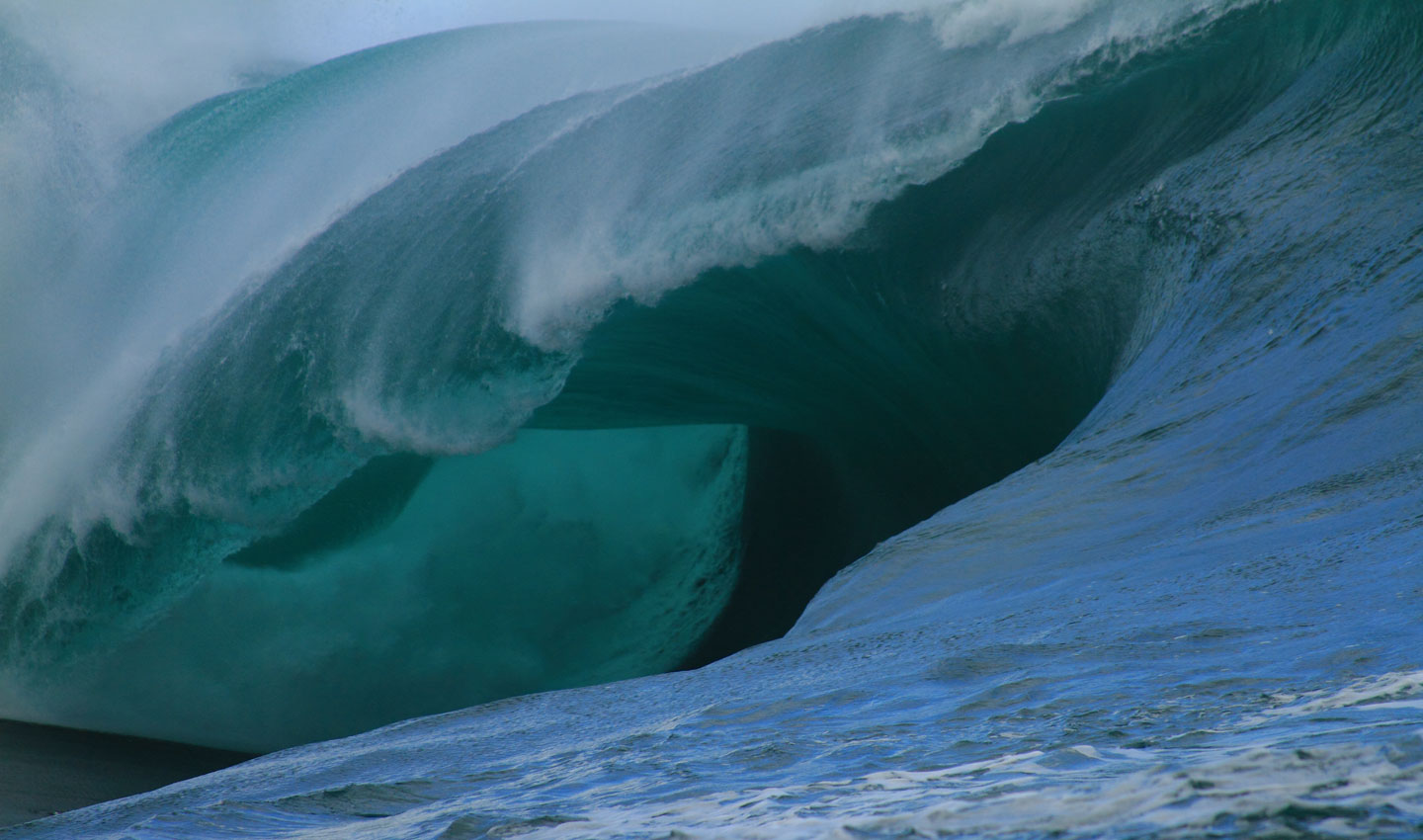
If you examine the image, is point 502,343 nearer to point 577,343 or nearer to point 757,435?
point 577,343

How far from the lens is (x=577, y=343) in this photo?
5.25m

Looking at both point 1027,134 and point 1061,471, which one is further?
point 1027,134

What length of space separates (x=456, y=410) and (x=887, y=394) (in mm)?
2236

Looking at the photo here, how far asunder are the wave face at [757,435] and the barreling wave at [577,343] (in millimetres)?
24

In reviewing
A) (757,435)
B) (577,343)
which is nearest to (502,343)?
(577,343)

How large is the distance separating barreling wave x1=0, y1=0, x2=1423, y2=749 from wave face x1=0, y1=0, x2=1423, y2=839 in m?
0.02

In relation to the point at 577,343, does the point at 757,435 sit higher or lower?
lower

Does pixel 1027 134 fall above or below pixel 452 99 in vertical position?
below

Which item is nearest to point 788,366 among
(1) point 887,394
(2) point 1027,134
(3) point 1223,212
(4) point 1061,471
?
(1) point 887,394

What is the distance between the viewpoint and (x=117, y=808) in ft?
5.70

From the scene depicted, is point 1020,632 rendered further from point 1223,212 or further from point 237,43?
point 237,43

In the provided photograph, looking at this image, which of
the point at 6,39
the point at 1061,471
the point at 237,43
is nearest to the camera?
the point at 1061,471

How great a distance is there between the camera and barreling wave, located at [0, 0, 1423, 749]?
4.57 metres

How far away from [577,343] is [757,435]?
213 centimetres
